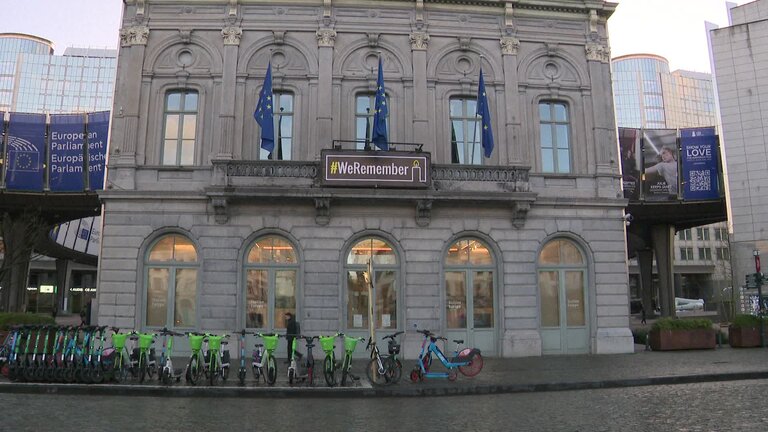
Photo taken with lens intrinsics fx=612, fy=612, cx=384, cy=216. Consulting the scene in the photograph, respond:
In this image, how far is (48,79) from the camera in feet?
384

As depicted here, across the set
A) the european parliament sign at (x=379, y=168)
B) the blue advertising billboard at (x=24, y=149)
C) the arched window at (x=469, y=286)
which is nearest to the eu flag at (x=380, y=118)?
the european parliament sign at (x=379, y=168)

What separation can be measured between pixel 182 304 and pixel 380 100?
31.9 ft

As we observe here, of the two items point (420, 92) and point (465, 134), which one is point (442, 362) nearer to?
point (465, 134)

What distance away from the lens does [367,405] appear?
12508 mm

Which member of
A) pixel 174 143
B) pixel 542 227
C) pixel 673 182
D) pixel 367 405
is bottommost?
pixel 367 405

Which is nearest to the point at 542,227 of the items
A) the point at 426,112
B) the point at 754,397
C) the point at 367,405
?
the point at 426,112

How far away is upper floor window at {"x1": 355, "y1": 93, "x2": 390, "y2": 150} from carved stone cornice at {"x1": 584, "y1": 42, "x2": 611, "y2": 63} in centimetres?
851

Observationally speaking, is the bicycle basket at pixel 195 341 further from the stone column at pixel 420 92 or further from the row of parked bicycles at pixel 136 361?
the stone column at pixel 420 92

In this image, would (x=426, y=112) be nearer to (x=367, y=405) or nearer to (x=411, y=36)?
(x=411, y=36)

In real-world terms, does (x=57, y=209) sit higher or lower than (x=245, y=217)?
higher

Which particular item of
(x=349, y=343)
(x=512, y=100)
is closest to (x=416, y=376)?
(x=349, y=343)

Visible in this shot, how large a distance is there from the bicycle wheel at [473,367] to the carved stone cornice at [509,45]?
12511mm

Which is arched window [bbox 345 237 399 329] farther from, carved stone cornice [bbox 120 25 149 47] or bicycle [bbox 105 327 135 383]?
carved stone cornice [bbox 120 25 149 47]

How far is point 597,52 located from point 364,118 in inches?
371
